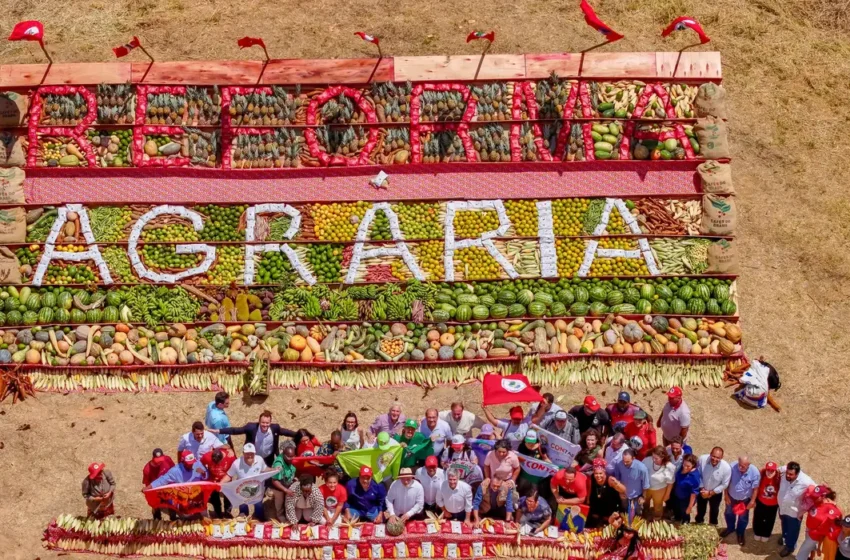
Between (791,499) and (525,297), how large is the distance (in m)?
6.43

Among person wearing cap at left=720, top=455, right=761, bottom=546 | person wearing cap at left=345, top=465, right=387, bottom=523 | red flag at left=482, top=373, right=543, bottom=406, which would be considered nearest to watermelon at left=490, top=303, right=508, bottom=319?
red flag at left=482, top=373, right=543, bottom=406

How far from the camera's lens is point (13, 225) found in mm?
20078

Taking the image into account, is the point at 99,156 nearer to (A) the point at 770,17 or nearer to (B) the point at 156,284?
(B) the point at 156,284

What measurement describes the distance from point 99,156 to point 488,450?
10.4 metres

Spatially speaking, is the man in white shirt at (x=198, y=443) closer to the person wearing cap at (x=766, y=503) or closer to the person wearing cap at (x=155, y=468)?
the person wearing cap at (x=155, y=468)

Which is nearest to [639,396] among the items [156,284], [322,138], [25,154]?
[322,138]

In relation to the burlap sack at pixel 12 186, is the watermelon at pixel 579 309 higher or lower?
lower

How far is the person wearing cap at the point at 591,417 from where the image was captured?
16406mm

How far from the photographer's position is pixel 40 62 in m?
22.7

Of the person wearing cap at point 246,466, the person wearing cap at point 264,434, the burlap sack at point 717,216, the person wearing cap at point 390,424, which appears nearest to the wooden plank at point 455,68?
the burlap sack at point 717,216

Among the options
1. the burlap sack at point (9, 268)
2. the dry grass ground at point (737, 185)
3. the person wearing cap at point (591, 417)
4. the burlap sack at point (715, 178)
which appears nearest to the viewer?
the person wearing cap at point (591, 417)

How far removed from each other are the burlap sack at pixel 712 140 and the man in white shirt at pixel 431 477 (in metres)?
9.47

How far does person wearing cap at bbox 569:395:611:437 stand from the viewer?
1641 centimetres

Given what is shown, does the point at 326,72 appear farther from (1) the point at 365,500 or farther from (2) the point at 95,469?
(2) the point at 95,469
